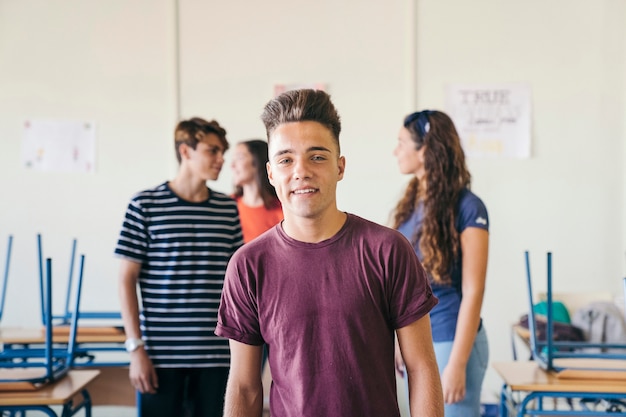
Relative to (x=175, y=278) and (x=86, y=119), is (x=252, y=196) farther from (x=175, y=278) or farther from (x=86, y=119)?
(x=86, y=119)

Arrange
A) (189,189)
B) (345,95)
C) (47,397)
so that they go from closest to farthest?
(47,397), (189,189), (345,95)

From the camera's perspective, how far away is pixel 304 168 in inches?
49.8

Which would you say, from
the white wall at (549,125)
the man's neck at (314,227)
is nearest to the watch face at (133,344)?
the man's neck at (314,227)

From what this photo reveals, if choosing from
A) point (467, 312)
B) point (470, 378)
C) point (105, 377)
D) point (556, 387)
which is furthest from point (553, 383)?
point (105, 377)

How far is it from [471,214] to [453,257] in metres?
0.14

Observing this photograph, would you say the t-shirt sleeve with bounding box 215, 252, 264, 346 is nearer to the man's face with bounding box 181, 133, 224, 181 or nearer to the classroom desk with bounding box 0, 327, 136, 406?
the man's face with bounding box 181, 133, 224, 181

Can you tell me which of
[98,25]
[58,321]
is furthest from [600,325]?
[98,25]

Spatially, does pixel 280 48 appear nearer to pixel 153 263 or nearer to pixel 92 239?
pixel 92 239

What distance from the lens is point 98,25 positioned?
436cm

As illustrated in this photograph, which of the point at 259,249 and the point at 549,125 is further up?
the point at 549,125

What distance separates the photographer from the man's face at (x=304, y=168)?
127 centimetres

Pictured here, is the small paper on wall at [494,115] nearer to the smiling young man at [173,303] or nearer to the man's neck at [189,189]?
the man's neck at [189,189]

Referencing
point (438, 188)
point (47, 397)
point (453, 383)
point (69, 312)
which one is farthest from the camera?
point (69, 312)

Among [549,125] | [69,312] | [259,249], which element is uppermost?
[549,125]
